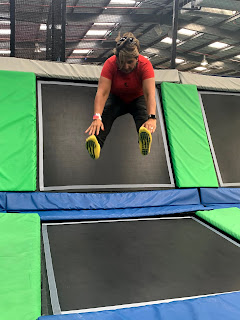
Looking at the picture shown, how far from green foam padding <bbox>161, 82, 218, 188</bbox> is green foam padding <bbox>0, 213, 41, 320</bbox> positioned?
1.59m

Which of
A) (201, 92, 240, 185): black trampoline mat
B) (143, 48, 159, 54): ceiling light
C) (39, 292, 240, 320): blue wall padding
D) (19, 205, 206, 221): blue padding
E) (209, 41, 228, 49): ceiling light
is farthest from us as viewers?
(143, 48, 159, 54): ceiling light

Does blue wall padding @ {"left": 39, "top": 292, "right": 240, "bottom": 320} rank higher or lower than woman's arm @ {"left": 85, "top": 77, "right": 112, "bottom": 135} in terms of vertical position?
lower

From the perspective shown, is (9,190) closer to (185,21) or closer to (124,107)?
(124,107)

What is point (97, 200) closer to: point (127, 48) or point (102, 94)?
point (102, 94)

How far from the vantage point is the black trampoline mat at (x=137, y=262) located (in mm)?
1517

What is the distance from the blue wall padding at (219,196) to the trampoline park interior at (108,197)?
0.04 feet

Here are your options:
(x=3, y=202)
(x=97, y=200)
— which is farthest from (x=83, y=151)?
(x=3, y=202)

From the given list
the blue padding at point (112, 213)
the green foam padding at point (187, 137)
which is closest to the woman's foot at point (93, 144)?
the blue padding at point (112, 213)

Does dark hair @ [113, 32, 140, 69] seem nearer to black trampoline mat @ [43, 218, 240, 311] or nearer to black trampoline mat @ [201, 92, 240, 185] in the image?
black trampoline mat @ [43, 218, 240, 311]

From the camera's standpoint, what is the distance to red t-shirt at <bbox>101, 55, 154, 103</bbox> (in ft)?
7.11

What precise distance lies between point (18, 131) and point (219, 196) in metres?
2.05

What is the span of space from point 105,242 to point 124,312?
887 mm

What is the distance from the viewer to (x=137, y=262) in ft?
Result: 6.12

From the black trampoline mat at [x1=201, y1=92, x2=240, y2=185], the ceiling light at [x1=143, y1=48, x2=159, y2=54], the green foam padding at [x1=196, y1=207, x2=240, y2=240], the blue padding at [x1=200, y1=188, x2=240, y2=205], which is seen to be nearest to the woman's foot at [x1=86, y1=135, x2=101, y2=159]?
the green foam padding at [x1=196, y1=207, x2=240, y2=240]
